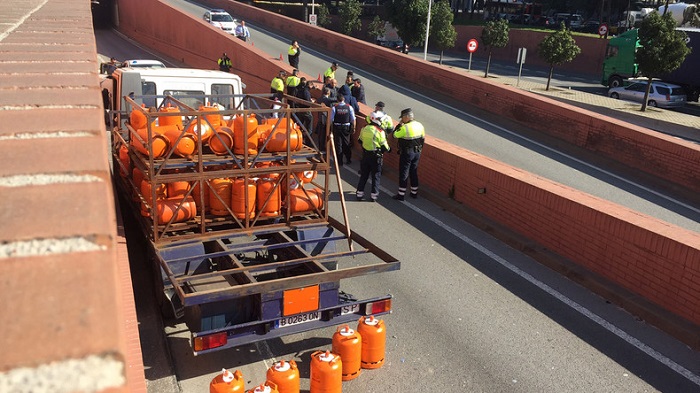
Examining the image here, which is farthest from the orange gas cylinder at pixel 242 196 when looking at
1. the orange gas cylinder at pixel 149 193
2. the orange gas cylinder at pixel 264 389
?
the orange gas cylinder at pixel 264 389

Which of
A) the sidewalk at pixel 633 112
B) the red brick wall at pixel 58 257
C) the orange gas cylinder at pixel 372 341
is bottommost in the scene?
the sidewalk at pixel 633 112

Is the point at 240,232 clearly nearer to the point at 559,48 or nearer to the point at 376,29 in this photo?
the point at 559,48

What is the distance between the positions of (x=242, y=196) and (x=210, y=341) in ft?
6.75

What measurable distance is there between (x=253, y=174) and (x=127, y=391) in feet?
20.7

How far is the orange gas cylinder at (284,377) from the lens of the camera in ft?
18.1

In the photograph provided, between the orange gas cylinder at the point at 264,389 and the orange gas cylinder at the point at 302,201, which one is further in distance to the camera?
the orange gas cylinder at the point at 302,201

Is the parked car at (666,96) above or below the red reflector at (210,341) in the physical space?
below

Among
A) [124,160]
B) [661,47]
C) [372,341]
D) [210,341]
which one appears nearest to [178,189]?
[210,341]

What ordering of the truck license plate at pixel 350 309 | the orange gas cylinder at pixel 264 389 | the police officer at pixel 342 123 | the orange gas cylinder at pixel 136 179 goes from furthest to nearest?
1. the police officer at pixel 342 123
2. the orange gas cylinder at pixel 136 179
3. the truck license plate at pixel 350 309
4. the orange gas cylinder at pixel 264 389

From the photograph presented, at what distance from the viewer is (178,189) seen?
7.27 metres

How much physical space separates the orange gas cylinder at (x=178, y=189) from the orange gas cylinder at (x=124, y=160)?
5.85 feet

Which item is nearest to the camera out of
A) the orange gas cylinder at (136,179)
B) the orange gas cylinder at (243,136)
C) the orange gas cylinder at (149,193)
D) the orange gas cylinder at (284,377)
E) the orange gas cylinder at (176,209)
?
the orange gas cylinder at (284,377)

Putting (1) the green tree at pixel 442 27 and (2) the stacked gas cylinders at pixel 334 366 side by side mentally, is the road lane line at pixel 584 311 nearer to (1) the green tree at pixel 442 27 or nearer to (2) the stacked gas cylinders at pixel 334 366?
(2) the stacked gas cylinders at pixel 334 366

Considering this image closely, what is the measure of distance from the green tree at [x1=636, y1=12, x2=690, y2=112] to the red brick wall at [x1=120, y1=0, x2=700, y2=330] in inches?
464
